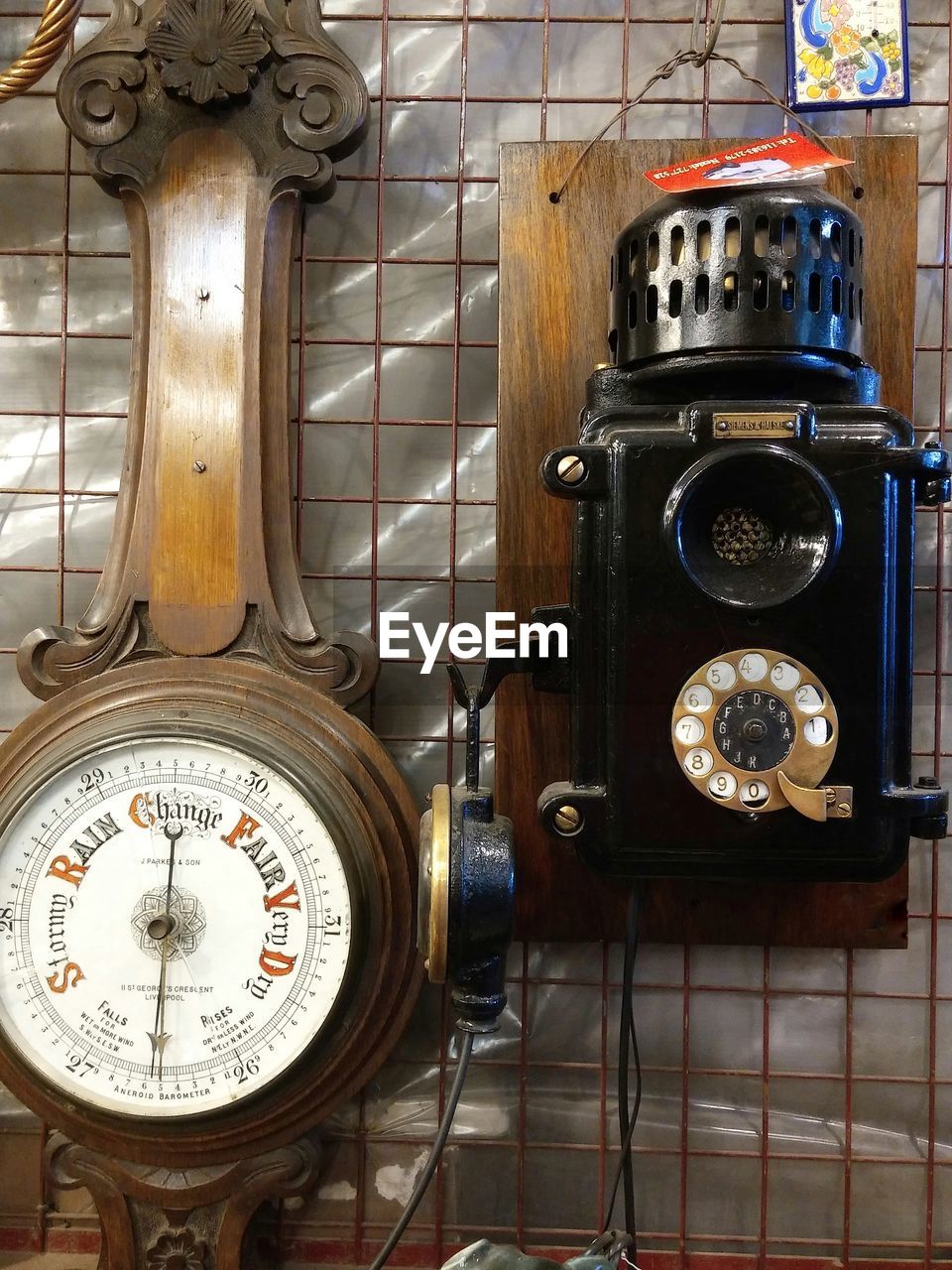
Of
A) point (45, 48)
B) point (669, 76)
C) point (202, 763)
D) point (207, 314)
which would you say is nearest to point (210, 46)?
point (45, 48)

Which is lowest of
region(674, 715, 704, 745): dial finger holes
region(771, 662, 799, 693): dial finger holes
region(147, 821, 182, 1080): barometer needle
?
region(147, 821, 182, 1080): barometer needle

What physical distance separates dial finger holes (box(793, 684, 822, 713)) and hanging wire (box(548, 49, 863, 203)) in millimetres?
568

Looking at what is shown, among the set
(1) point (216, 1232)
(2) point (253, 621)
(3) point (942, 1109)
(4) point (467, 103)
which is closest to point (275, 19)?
(4) point (467, 103)

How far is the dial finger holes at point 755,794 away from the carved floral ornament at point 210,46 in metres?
0.88

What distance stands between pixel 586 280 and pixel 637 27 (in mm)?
318

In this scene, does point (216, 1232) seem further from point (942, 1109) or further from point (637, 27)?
point (637, 27)

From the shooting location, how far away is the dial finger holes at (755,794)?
803 millimetres

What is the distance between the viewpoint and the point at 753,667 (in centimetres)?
81

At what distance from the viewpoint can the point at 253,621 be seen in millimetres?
983

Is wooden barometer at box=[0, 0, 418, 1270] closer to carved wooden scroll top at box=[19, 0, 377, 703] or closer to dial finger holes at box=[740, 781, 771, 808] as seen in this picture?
carved wooden scroll top at box=[19, 0, 377, 703]

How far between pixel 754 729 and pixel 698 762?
56 millimetres

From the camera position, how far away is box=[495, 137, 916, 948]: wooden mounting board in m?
0.99

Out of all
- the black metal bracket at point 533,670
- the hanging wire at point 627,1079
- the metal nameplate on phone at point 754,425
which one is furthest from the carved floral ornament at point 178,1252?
the metal nameplate on phone at point 754,425

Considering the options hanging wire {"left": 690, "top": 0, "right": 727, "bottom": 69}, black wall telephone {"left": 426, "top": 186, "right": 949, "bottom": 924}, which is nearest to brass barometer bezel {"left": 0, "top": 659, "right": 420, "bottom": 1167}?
black wall telephone {"left": 426, "top": 186, "right": 949, "bottom": 924}
